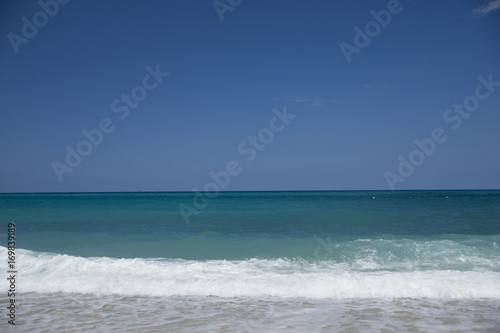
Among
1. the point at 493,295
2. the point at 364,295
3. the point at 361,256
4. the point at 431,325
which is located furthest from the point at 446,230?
the point at 431,325

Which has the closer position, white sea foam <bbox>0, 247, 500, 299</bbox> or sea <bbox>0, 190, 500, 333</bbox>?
sea <bbox>0, 190, 500, 333</bbox>

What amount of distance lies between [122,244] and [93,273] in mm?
5330

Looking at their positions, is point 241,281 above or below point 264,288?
above

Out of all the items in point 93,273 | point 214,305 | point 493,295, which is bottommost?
point 493,295

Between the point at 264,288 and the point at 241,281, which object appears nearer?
the point at 264,288

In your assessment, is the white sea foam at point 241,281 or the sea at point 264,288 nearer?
the sea at point 264,288

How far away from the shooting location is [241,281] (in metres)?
7.60

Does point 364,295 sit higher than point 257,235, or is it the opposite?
point 257,235

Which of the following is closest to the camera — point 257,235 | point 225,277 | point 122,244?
point 225,277

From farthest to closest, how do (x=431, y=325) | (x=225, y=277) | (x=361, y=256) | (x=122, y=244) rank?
(x=122, y=244) → (x=361, y=256) → (x=225, y=277) → (x=431, y=325)

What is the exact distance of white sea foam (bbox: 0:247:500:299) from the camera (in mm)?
6883

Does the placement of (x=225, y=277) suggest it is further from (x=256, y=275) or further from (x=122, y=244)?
(x=122, y=244)

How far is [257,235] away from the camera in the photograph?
1596cm

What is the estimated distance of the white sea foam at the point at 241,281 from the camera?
6883mm
